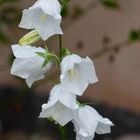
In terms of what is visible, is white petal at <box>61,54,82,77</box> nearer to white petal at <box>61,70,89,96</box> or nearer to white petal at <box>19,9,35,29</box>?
white petal at <box>61,70,89,96</box>

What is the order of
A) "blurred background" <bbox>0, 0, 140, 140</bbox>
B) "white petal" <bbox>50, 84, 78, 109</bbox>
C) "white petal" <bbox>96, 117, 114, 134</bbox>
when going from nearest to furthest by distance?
"white petal" <bbox>50, 84, 78, 109</bbox>
"white petal" <bbox>96, 117, 114, 134</bbox>
"blurred background" <bbox>0, 0, 140, 140</bbox>

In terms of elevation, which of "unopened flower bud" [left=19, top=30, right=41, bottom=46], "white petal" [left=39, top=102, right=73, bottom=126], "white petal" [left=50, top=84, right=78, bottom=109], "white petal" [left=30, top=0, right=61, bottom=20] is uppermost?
"white petal" [left=30, top=0, right=61, bottom=20]

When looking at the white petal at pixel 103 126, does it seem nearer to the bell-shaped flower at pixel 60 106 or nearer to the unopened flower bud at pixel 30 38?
the bell-shaped flower at pixel 60 106

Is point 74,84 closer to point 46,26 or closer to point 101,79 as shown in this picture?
point 46,26

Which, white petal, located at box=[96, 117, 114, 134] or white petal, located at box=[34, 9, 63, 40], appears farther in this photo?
white petal, located at box=[96, 117, 114, 134]

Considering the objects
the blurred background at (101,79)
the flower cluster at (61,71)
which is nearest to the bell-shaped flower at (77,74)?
the flower cluster at (61,71)

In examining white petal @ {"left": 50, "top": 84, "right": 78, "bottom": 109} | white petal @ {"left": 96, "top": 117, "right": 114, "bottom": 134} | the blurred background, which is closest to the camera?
→ white petal @ {"left": 50, "top": 84, "right": 78, "bottom": 109}

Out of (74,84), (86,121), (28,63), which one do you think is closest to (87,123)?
(86,121)

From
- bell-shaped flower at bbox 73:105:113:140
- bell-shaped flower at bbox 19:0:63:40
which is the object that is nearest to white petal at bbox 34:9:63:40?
bell-shaped flower at bbox 19:0:63:40

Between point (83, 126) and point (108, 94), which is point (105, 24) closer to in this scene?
point (108, 94)
